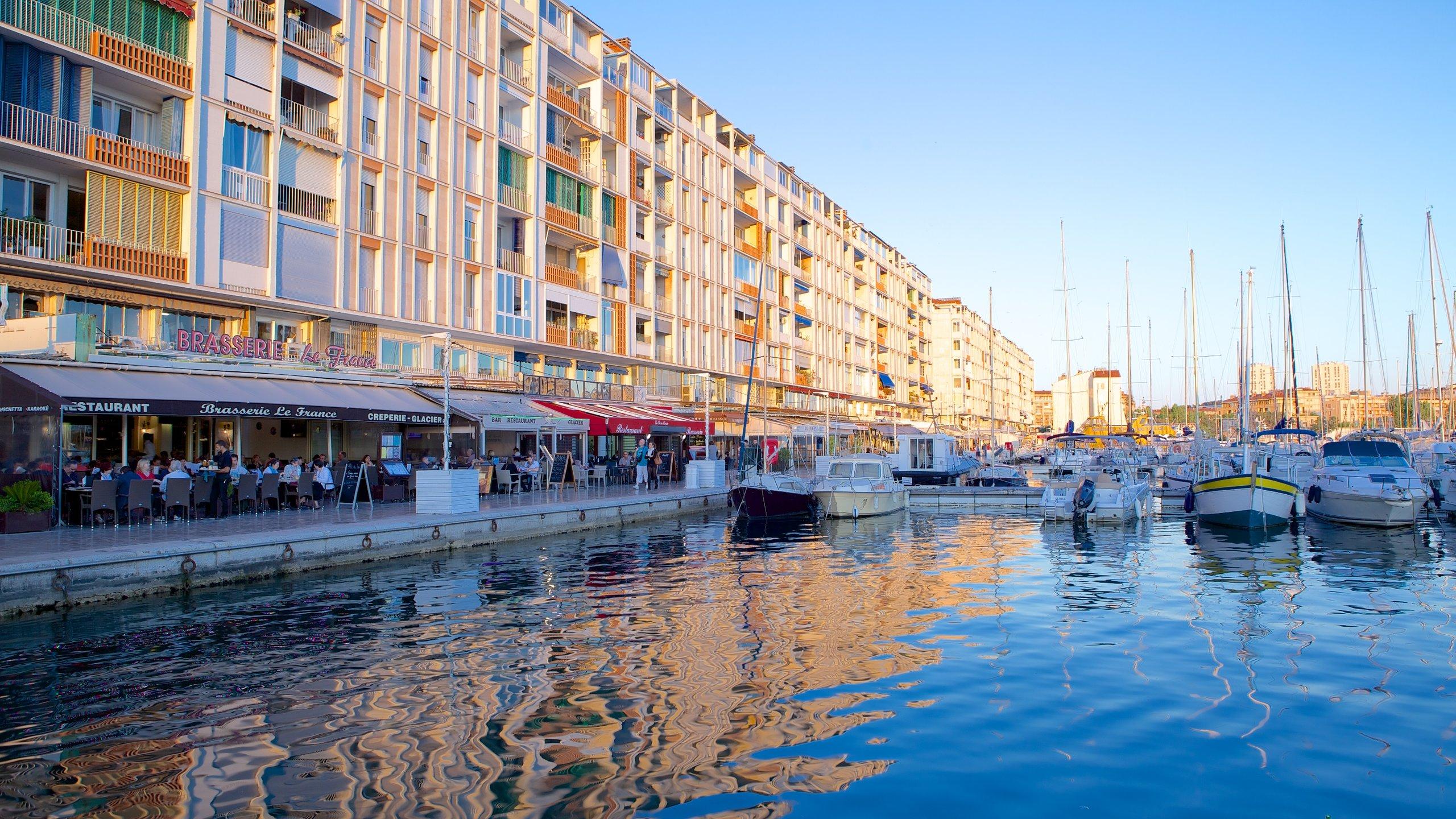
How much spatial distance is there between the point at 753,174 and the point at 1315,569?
5049 cm

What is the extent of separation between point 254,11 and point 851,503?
25.2 m

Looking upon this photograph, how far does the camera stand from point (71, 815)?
6.13m

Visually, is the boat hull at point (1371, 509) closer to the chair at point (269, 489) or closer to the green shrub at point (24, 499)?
the chair at point (269, 489)

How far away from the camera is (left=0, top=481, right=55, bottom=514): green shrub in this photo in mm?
16922

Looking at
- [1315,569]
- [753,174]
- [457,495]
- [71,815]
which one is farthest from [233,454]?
[753,174]

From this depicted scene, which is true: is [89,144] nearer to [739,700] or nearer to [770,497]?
[770,497]

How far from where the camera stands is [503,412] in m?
30.2

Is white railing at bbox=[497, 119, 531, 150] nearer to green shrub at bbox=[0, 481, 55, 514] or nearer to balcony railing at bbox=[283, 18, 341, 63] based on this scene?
balcony railing at bbox=[283, 18, 341, 63]

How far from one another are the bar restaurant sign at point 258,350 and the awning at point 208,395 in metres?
0.91

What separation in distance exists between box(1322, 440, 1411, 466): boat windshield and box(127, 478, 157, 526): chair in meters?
34.4

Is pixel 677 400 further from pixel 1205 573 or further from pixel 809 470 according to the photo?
pixel 1205 573

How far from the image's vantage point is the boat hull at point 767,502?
2869 cm

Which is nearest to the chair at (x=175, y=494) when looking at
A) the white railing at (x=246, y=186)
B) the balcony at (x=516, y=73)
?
the white railing at (x=246, y=186)

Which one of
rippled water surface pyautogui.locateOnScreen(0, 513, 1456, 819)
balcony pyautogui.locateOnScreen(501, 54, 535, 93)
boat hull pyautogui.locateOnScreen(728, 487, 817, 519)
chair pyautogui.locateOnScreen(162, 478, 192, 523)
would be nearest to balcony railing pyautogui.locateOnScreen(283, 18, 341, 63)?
balcony pyautogui.locateOnScreen(501, 54, 535, 93)
